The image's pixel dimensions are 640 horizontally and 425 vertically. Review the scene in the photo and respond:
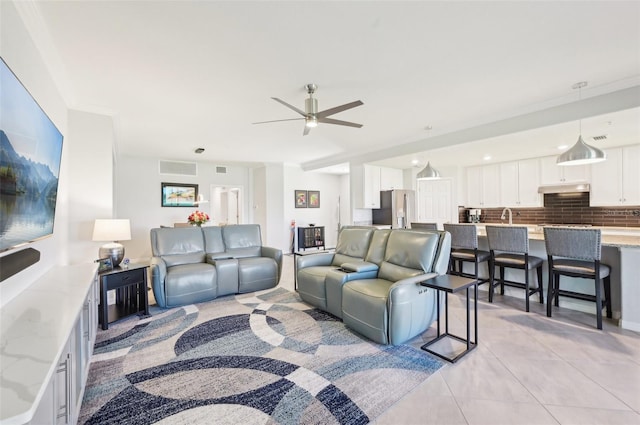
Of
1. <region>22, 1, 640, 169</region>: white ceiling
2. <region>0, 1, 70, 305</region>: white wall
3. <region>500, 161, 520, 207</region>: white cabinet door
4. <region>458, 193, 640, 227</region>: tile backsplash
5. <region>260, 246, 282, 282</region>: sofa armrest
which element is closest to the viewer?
<region>0, 1, 70, 305</region>: white wall

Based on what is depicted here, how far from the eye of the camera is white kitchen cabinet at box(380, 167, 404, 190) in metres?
6.67

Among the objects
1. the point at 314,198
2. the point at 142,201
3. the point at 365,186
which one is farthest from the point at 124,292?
the point at 314,198

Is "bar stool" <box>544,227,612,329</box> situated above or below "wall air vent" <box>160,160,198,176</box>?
below

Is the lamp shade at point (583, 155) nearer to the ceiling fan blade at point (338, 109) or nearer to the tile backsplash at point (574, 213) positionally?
the ceiling fan blade at point (338, 109)

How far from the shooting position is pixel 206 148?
5926 millimetres

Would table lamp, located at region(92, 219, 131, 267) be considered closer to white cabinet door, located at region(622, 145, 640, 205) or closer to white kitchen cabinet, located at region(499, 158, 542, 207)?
white kitchen cabinet, located at region(499, 158, 542, 207)

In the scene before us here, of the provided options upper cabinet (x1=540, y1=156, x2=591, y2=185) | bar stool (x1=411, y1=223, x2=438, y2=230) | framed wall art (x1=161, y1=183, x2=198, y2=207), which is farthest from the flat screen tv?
upper cabinet (x1=540, y1=156, x2=591, y2=185)

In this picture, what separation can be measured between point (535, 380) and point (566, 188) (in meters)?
4.82

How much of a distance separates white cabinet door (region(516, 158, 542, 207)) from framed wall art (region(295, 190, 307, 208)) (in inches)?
207

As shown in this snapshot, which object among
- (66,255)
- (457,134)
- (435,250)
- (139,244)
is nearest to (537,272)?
(435,250)

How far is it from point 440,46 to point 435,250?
1.86 metres

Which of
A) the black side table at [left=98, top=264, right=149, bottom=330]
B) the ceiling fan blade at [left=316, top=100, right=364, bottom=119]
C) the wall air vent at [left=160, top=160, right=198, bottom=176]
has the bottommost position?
the black side table at [left=98, top=264, right=149, bottom=330]

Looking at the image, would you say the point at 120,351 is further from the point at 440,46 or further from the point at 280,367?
the point at 440,46

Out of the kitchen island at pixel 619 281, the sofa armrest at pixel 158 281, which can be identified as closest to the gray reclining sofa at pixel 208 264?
the sofa armrest at pixel 158 281
